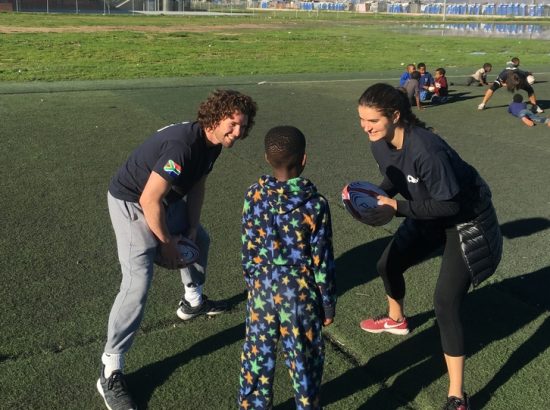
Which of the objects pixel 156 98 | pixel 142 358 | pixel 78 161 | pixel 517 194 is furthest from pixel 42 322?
pixel 156 98

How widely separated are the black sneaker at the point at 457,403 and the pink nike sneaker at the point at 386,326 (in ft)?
2.96

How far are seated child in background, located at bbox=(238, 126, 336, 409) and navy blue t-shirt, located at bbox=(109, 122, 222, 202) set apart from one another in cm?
59

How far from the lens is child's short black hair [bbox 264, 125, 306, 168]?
2.79 m

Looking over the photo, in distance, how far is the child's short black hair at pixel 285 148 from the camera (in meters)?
2.79

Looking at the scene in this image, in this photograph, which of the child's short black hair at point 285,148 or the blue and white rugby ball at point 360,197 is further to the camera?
the blue and white rugby ball at point 360,197

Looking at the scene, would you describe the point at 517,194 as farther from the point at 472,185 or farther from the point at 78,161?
the point at 78,161

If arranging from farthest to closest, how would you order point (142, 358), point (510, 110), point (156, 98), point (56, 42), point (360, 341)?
1. point (56, 42)
2. point (156, 98)
3. point (510, 110)
4. point (360, 341)
5. point (142, 358)

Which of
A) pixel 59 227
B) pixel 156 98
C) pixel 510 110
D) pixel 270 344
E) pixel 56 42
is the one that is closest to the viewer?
pixel 270 344

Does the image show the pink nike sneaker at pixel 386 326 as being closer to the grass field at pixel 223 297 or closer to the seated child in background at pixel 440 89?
the grass field at pixel 223 297

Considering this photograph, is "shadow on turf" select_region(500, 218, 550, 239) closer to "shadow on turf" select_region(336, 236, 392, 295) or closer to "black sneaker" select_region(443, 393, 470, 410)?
"shadow on turf" select_region(336, 236, 392, 295)

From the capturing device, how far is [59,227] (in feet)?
20.0

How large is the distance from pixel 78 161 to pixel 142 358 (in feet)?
17.3

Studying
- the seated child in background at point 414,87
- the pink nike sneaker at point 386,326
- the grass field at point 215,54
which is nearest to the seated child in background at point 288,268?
the pink nike sneaker at point 386,326

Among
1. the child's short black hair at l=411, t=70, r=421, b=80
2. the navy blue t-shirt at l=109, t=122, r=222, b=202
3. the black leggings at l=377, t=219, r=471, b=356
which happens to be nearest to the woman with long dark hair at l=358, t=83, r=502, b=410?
the black leggings at l=377, t=219, r=471, b=356
